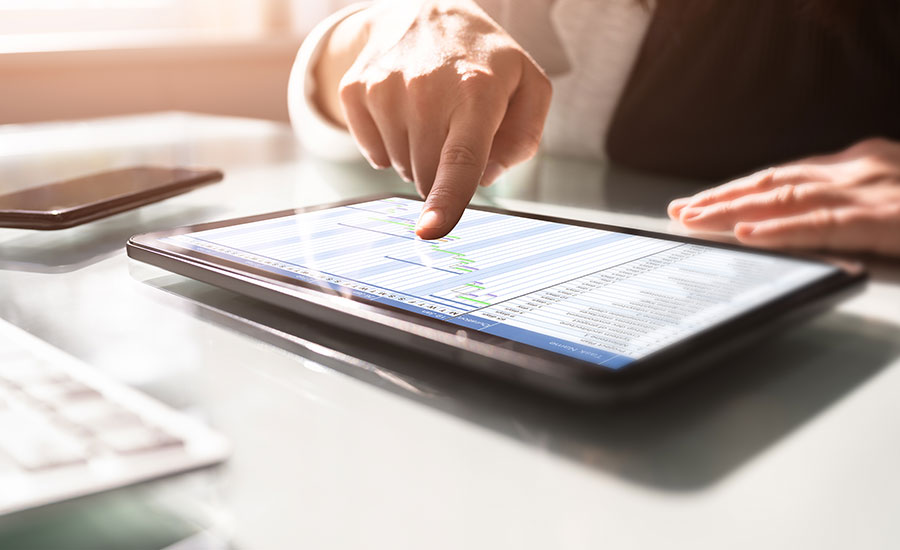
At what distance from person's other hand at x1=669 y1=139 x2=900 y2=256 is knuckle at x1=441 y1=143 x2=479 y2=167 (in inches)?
6.6

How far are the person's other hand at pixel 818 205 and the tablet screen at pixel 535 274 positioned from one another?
0.40ft

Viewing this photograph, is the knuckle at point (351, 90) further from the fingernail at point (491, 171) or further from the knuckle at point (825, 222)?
the knuckle at point (825, 222)

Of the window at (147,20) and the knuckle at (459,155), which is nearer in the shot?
the knuckle at (459,155)

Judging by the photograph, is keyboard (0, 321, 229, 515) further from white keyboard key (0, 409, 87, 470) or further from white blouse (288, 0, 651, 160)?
white blouse (288, 0, 651, 160)

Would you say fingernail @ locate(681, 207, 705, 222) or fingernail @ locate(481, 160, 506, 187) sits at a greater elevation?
fingernail @ locate(481, 160, 506, 187)

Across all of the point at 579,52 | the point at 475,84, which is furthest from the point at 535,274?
the point at 579,52

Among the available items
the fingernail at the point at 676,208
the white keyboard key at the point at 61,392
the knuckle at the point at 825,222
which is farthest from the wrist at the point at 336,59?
the white keyboard key at the point at 61,392

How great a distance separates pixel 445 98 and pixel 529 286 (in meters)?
0.25

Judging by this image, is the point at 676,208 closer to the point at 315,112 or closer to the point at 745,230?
the point at 745,230

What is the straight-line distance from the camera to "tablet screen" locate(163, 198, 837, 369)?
0.98 ft

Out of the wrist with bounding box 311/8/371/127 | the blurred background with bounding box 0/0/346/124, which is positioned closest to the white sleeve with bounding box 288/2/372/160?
the wrist with bounding box 311/8/371/127

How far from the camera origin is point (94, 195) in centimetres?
59

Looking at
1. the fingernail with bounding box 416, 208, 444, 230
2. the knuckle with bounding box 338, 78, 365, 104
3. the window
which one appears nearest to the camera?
the fingernail with bounding box 416, 208, 444, 230

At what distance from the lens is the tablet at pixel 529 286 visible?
0.28 metres
